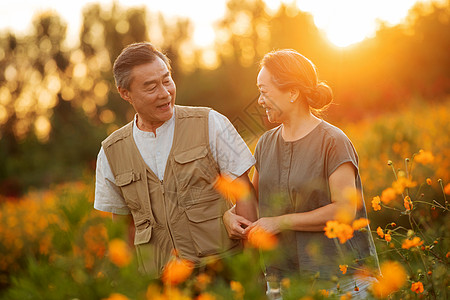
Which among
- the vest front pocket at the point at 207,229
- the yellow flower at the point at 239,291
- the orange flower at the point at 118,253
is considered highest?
the orange flower at the point at 118,253

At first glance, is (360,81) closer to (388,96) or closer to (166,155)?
(388,96)

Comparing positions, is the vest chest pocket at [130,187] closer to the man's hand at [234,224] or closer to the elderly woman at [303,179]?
the man's hand at [234,224]

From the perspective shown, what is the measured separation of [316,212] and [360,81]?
13.3m

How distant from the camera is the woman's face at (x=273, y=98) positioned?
7.88 ft

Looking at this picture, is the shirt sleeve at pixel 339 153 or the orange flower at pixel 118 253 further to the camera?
the shirt sleeve at pixel 339 153

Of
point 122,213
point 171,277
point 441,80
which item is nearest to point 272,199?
point 122,213

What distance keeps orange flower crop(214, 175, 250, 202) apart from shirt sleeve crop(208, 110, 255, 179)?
4 cm

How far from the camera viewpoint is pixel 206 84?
17.9 meters

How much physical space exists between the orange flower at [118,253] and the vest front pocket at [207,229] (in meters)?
1.61

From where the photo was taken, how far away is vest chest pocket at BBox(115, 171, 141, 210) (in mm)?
2746

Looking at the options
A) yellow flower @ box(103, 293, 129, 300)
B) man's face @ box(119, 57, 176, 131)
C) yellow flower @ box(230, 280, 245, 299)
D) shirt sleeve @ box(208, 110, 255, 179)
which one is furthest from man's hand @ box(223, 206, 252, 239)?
yellow flower @ box(103, 293, 129, 300)

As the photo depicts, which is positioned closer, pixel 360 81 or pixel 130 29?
pixel 360 81

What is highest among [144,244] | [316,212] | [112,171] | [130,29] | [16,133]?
[130,29]

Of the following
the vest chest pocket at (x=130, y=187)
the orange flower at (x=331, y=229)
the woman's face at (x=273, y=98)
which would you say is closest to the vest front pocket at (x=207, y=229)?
the vest chest pocket at (x=130, y=187)
